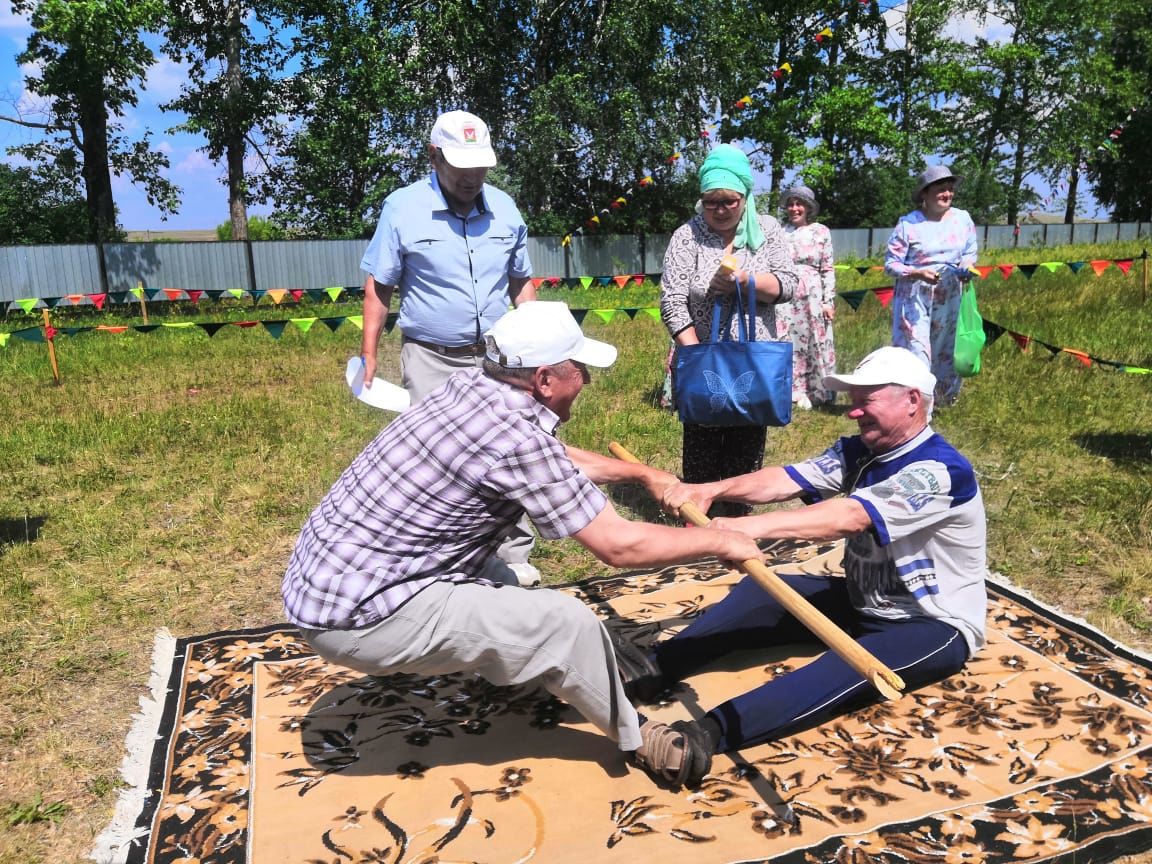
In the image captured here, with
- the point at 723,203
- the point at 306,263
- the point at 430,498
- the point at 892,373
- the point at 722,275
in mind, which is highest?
the point at 306,263

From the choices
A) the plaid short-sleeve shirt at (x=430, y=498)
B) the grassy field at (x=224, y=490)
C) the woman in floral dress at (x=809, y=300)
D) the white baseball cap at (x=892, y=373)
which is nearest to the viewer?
the plaid short-sleeve shirt at (x=430, y=498)

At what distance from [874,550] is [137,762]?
2485mm

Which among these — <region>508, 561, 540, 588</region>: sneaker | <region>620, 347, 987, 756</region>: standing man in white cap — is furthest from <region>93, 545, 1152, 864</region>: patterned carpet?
<region>508, 561, 540, 588</region>: sneaker

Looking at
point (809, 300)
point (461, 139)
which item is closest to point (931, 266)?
point (809, 300)

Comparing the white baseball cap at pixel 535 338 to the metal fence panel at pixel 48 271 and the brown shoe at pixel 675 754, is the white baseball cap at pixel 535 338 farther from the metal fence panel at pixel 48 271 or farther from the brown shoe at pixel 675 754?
the metal fence panel at pixel 48 271

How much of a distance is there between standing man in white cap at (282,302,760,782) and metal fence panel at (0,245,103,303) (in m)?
19.1

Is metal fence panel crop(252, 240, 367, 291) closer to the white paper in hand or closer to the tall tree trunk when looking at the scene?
the tall tree trunk

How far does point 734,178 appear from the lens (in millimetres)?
3879

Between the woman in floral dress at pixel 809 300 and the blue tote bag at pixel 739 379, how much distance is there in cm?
339

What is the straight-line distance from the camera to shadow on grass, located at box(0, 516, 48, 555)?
490cm

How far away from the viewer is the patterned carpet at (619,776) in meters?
2.40

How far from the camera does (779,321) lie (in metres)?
4.37

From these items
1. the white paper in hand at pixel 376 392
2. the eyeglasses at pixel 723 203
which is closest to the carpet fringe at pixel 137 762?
the white paper in hand at pixel 376 392

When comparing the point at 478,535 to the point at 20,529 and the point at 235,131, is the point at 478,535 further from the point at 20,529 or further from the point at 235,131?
the point at 235,131
